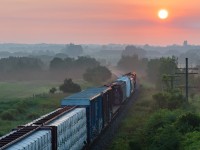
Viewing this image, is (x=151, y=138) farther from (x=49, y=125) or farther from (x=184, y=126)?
(x=49, y=125)

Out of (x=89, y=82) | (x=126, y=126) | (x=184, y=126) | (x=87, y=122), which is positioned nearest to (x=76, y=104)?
(x=87, y=122)

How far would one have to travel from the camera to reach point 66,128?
27.2 m

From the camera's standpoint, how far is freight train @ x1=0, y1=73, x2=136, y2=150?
21750 millimetres

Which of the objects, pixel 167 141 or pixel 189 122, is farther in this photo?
pixel 189 122

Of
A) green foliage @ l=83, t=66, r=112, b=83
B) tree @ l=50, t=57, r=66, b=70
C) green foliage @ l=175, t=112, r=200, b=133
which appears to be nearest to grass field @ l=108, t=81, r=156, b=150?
green foliage @ l=175, t=112, r=200, b=133

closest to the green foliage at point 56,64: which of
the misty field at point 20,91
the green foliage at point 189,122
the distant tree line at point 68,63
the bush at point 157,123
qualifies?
the distant tree line at point 68,63

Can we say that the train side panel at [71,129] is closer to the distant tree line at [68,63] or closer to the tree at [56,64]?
the tree at [56,64]

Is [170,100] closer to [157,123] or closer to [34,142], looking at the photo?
[157,123]

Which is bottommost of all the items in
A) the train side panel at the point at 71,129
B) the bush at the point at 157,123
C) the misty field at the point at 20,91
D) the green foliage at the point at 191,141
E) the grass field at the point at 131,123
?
the misty field at the point at 20,91

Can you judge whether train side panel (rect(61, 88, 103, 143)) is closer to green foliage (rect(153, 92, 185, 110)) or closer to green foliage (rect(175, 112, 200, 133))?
green foliage (rect(175, 112, 200, 133))

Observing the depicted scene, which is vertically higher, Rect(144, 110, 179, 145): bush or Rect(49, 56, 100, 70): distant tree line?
Rect(49, 56, 100, 70): distant tree line

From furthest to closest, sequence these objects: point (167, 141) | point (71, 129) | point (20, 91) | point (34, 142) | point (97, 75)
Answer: point (97, 75) → point (20, 91) → point (167, 141) → point (71, 129) → point (34, 142)

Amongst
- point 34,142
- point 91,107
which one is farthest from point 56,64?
point 34,142

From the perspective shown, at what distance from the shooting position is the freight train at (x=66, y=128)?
21.8m
